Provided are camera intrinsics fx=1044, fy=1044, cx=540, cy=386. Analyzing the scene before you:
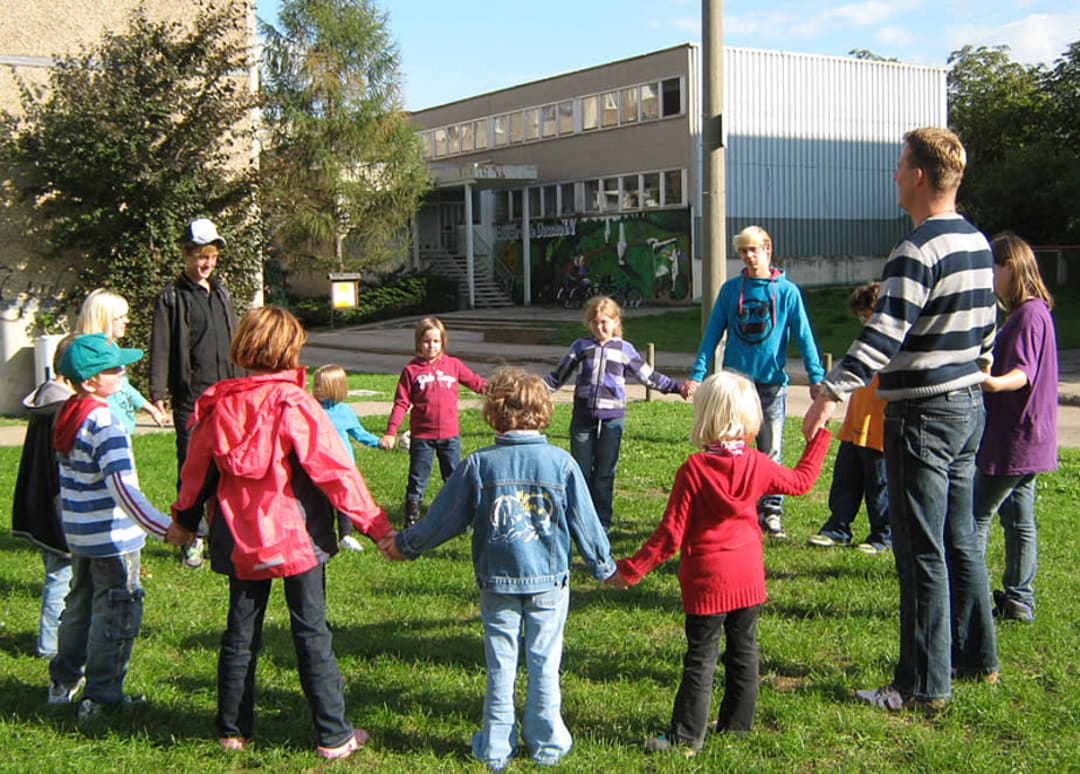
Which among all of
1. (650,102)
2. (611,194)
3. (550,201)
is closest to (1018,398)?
(650,102)

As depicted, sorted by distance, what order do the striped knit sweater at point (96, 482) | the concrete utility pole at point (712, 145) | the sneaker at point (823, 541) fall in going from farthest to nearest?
1. the concrete utility pole at point (712, 145)
2. the sneaker at point (823, 541)
3. the striped knit sweater at point (96, 482)

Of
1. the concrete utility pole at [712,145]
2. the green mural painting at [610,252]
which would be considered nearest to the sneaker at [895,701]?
the concrete utility pole at [712,145]

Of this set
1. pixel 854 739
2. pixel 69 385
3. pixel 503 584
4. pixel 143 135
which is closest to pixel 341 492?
pixel 503 584

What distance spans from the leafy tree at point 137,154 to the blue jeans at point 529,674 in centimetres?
1097

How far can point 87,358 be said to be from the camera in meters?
4.42

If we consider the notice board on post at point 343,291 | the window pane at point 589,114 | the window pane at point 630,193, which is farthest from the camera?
the window pane at point 589,114

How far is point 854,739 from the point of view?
4.07 m

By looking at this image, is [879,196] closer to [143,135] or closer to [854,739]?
[143,135]

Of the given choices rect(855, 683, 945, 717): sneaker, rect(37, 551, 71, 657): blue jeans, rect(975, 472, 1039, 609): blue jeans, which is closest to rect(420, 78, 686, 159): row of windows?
rect(975, 472, 1039, 609): blue jeans

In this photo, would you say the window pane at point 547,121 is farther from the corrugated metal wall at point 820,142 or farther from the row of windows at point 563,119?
the corrugated metal wall at point 820,142

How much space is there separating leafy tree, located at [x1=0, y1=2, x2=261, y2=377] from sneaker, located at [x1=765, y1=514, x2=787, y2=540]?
930cm

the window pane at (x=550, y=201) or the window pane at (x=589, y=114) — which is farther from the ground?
the window pane at (x=589, y=114)

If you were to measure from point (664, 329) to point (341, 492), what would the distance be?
1025 inches

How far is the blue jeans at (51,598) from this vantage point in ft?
16.4
